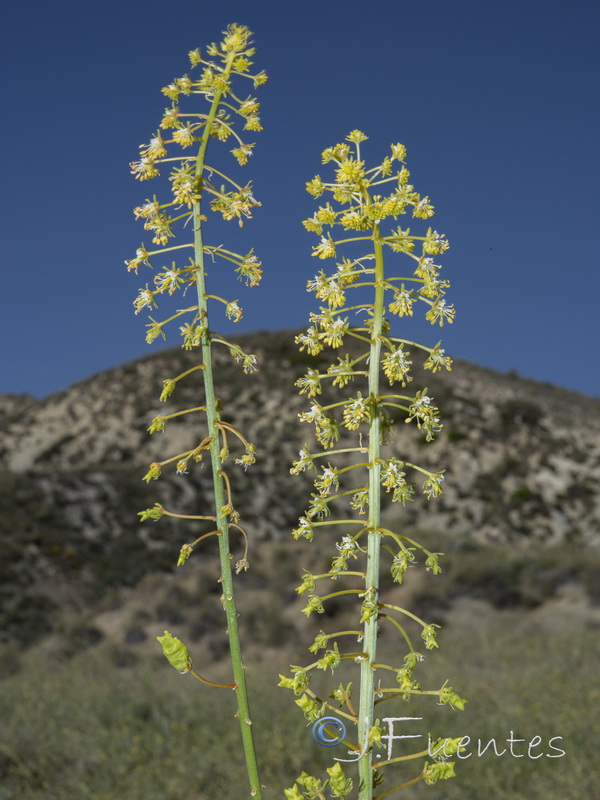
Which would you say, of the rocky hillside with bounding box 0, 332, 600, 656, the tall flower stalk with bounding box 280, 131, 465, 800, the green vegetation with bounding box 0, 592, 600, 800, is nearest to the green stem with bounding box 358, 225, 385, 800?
the tall flower stalk with bounding box 280, 131, 465, 800

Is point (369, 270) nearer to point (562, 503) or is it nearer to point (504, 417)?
point (562, 503)

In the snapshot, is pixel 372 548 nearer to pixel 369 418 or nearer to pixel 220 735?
pixel 369 418

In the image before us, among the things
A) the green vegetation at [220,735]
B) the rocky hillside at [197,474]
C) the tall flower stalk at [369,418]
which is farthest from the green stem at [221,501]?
the rocky hillside at [197,474]

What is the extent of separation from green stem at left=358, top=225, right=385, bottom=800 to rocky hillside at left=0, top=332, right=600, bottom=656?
2019 cm

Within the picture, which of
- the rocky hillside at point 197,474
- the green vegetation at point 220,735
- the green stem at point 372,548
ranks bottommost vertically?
the green stem at point 372,548

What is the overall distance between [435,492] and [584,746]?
812 cm

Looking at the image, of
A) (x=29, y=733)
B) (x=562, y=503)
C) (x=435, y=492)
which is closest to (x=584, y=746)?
(x=29, y=733)

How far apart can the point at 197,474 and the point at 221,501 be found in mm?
32337

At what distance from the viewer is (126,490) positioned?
96.3 feet

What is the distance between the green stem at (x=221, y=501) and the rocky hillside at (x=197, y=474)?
2012cm

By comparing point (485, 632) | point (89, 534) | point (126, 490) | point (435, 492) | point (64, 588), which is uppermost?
point (126, 490)

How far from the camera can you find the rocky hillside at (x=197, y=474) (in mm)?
24031

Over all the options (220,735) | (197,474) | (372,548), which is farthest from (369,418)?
(197,474)

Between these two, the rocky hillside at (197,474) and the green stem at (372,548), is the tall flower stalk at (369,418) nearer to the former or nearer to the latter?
the green stem at (372,548)
